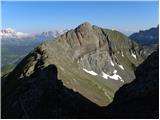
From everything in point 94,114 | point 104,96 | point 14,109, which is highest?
point 94,114

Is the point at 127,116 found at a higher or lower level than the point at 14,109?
higher

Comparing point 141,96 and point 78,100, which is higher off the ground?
point 141,96

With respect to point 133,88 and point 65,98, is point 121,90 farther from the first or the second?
point 65,98

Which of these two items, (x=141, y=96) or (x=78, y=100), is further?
(x=78, y=100)

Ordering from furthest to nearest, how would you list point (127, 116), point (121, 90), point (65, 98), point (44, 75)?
point (44, 75) → point (65, 98) → point (121, 90) → point (127, 116)

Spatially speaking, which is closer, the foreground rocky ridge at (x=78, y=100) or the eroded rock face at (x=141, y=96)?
the eroded rock face at (x=141, y=96)

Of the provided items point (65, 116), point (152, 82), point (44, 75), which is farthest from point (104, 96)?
point (152, 82)

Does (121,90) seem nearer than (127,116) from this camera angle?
No

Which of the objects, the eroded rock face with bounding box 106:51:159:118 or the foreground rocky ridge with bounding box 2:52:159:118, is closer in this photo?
the eroded rock face with bounding box 106:51:159:118

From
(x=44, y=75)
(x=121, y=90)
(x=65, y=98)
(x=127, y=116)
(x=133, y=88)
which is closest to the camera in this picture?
(x=127, y=116)
